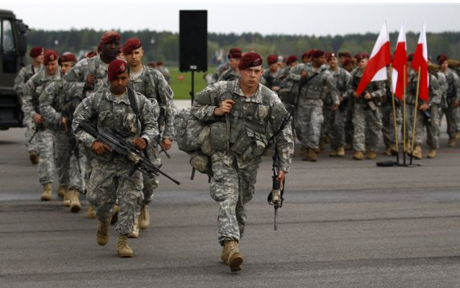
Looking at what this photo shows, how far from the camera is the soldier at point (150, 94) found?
12.0m

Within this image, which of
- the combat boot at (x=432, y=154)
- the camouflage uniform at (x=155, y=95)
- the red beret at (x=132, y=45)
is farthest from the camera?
the combat boot at (x=432, y=154)

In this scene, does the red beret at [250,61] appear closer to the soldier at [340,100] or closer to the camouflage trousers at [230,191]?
the camouflage trousers at [230,191]

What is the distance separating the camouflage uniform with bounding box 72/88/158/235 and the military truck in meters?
14.9

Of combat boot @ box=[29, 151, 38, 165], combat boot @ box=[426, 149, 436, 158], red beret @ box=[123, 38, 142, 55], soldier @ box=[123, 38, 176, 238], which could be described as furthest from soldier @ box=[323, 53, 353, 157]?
red beret @ box=[123, 38, 142, 55]

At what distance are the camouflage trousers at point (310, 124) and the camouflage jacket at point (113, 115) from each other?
994 centimetres

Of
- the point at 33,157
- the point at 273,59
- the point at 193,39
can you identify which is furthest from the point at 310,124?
the point at 193,39

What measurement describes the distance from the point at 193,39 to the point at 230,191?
655 inches

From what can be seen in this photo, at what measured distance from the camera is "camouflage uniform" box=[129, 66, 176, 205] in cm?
1217

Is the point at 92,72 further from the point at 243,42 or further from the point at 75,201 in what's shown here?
the point at 243,42

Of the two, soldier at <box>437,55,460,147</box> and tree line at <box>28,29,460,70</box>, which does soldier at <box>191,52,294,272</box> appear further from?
tree line at <box>28,29,460,70</box>

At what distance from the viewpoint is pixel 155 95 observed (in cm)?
1234

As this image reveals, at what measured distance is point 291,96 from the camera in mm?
20891

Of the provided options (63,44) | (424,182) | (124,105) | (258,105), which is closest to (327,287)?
(258,105)

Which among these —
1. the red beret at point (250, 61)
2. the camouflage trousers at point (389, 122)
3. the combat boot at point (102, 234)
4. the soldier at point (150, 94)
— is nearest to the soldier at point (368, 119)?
the camouflage trousers at point (389, 122)
